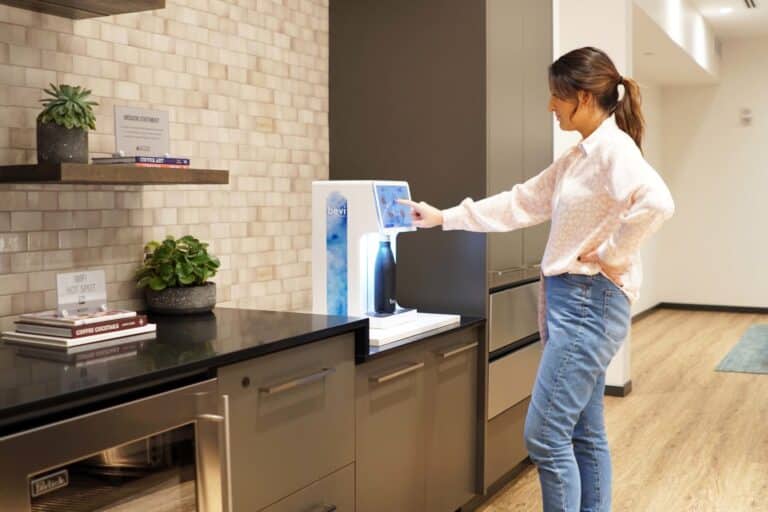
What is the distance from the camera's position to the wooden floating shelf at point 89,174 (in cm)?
184

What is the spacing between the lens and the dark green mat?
228 inches

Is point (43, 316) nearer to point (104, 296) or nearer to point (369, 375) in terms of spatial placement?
point (104, 296)

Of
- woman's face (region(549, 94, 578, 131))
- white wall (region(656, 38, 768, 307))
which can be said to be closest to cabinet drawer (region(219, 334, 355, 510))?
woman's face (region(549, 94, 578, 131))

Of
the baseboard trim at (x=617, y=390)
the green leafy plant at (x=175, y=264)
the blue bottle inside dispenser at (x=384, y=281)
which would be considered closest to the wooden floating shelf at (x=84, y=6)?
the green leafy plant at (x=175, y=264)

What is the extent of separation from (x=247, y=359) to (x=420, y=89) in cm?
149

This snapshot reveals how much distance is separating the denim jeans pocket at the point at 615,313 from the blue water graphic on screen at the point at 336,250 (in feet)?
2.59

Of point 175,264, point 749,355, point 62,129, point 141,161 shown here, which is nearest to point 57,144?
point 62,129

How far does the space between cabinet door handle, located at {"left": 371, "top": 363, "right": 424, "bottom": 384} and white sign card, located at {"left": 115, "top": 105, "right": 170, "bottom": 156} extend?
0.85 m

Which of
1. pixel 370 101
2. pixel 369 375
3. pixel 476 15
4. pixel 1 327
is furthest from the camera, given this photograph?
pixel 370 101

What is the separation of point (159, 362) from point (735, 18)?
710 centimetres

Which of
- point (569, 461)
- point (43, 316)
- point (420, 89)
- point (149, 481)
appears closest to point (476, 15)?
point (420, 89)

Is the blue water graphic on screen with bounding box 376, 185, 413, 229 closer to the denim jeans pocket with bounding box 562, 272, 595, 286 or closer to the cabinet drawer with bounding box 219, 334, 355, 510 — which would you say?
the cabinet drawer with bounding box 219, 334, 355, 510

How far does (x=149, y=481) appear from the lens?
1.59 meters

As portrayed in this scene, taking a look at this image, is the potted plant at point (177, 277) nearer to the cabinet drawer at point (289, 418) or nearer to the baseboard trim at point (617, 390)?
the cabinet drawer at point (289, 418)
